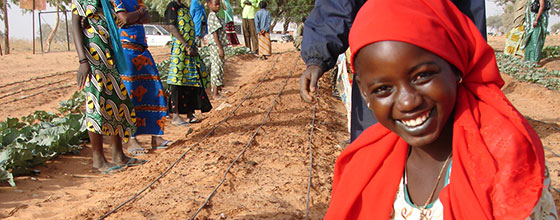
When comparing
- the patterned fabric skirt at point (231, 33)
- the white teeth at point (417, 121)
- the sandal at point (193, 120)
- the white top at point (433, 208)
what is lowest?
the sandal at point (193, 120)

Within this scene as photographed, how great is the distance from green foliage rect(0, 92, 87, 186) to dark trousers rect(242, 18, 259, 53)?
1017 centimetres

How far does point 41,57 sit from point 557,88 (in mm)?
16230

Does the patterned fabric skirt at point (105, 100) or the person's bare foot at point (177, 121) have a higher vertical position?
the patterned fabric skirt at point (105, 100)

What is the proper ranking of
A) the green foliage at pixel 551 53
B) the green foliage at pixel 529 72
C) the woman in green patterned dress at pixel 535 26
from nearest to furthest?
the green foliage at pixel 529 72, the woman in green patterned dress at pixel 535 26, the green foliage at pixel 551 53

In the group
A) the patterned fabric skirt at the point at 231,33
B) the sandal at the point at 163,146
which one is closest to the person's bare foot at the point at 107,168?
the sandal at the point at 163,146

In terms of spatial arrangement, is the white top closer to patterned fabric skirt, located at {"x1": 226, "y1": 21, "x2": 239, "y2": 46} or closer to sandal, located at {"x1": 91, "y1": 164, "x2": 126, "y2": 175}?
sandal, located at {"x1": 91, "y1": 164, "x2": 126, "y2": 175}

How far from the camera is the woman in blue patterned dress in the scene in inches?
177

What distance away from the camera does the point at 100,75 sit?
3986 mm

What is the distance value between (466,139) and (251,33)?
48.4ft

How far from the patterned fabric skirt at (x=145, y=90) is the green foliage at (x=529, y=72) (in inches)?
276

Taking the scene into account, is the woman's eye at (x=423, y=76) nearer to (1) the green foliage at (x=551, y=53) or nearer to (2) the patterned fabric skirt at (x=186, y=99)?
(2) the patterned fabric skirt at (x=186, y=99)

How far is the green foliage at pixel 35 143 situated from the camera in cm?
405

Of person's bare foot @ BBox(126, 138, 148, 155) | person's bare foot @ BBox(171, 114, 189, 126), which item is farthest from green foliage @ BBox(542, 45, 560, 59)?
person's bare foot @ BBox(126, 138, 148, 155)

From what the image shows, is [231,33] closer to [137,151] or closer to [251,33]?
[251,33]
